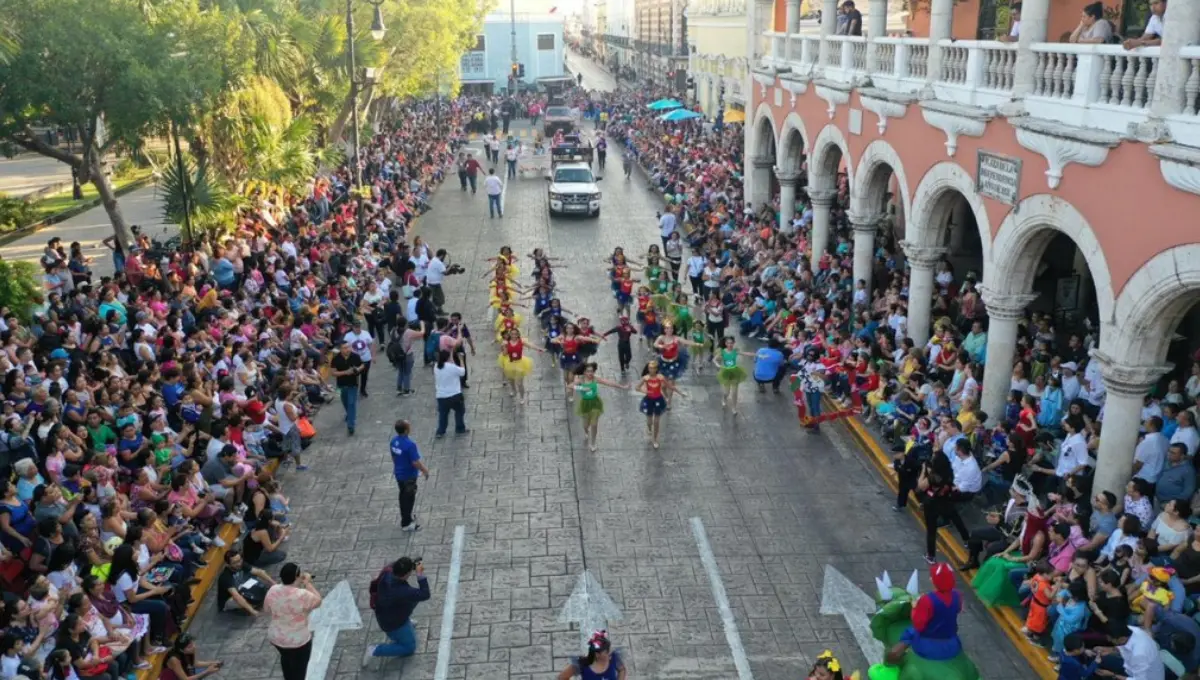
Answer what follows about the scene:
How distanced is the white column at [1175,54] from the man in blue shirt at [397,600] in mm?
8617

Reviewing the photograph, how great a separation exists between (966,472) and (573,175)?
2516cm

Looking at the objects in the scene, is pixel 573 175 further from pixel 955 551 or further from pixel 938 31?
pixel 955 551

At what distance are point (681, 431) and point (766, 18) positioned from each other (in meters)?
17.0

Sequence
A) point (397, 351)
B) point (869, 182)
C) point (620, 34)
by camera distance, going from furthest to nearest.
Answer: point (620, 34) < point (869, 182) < point (397, 351)

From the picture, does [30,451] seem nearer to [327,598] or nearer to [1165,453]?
[327,598]

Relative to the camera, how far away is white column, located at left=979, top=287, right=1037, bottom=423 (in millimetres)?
13992

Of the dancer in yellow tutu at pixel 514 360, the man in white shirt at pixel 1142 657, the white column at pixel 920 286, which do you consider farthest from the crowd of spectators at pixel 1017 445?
the dancer in yellow tutu at pixel 514 360

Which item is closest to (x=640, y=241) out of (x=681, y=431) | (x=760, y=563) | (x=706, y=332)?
(x=706, y=332)

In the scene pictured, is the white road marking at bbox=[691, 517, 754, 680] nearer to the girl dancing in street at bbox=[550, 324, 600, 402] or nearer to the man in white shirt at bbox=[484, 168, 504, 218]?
the girl dancing in street at bbox=[550, 324, 600, 402]

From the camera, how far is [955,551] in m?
11.9

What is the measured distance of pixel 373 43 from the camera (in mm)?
31516

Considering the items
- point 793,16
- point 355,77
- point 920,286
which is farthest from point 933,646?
point 355,77

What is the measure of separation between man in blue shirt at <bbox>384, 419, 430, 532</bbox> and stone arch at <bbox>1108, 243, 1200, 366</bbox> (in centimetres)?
790

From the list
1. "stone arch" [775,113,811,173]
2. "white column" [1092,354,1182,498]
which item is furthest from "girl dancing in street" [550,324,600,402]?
"stone arch" [775,113,811,173]
